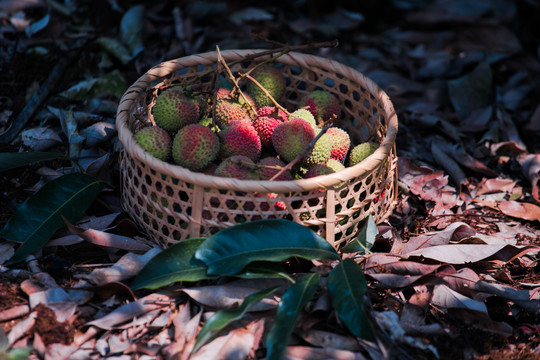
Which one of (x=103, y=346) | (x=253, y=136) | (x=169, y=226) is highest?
(x=253, y=136)

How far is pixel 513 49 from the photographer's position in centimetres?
308

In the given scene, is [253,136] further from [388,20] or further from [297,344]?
[388,20]

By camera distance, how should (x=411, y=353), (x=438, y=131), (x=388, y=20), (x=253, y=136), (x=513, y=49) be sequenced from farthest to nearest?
(x=388, y=20) < (x=513, y=49) < (x=438, y=131) < (x=253, y=136) < (x=411, y=353)

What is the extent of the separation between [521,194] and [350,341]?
3.94 feet

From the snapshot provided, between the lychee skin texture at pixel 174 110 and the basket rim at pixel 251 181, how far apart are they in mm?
98

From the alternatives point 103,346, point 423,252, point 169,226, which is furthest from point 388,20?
point 103,346

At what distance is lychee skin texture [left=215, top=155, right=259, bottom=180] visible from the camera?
1632 mm

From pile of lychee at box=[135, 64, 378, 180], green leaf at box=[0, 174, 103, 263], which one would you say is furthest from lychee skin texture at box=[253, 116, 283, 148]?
green leaf at box=[0, 174, 103, 263]

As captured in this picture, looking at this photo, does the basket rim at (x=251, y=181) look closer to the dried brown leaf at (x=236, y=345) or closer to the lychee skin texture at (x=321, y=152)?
the lychee skin texture at (x=321, y=152)

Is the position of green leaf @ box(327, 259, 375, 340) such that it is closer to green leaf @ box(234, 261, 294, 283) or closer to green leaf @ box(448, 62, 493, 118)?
green leaf @ box(234, 261, 294, 283)

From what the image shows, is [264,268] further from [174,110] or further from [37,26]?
[37,26]

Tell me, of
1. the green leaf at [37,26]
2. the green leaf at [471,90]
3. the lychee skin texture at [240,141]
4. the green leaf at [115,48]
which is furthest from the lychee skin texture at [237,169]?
the green leaf at [37,26]

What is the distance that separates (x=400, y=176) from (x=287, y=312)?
39.4 inches

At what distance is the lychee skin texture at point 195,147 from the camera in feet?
5.57
